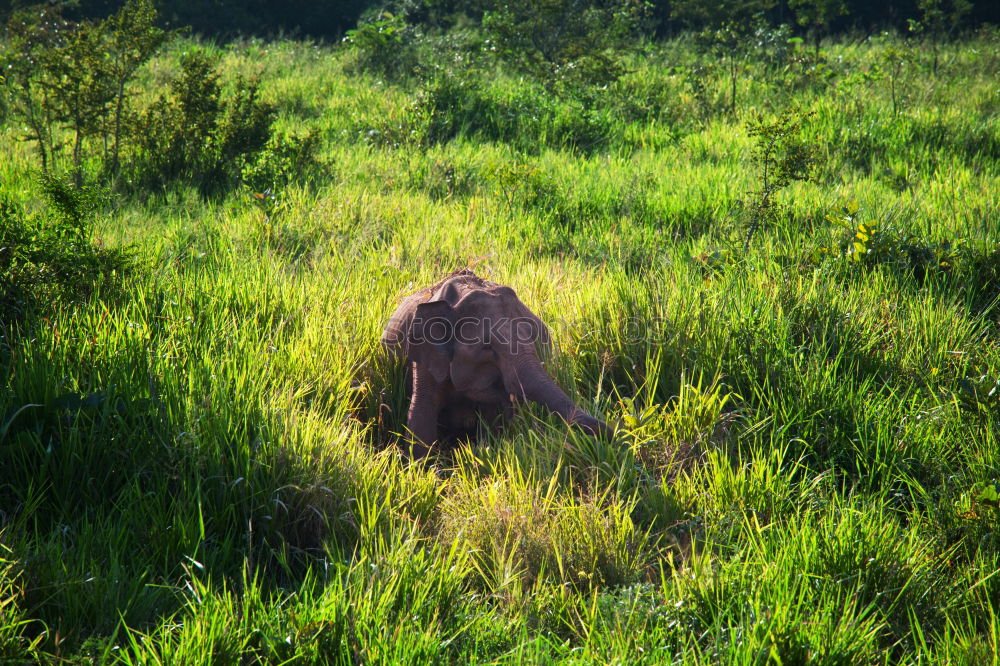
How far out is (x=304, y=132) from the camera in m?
8.23

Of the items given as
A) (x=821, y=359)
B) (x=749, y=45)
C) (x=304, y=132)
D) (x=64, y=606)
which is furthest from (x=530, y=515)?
(x=749, y=45)

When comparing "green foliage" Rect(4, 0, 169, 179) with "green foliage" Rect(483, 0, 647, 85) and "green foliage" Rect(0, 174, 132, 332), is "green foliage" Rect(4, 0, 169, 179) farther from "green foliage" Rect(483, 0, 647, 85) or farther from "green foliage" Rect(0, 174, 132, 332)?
"green foliage" Rect(483, 0, 647, 85)

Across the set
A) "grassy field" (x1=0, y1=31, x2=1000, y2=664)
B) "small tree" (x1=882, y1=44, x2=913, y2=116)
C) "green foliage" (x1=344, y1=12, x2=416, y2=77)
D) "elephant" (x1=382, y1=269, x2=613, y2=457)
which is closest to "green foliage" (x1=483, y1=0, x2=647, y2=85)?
"green foliage" (x1=344, y1=12, x2=416, y2=77)

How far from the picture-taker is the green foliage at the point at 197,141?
6828 millimetres

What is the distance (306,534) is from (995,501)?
247 cm

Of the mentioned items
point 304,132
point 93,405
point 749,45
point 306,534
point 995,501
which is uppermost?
point 749,45

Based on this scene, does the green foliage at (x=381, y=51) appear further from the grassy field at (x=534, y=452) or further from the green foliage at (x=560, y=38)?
the grassy field at (x=534, y=452)

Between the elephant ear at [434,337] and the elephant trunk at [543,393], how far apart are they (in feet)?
0.98

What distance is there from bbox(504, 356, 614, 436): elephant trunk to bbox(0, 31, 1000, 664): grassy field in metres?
0.08

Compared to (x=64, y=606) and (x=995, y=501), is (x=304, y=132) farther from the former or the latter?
(x=995, y=501)

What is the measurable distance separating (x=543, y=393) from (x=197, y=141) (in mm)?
5048

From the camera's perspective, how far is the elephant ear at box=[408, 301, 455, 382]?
134 inches

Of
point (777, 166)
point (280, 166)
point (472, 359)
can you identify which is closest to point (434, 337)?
point (472, 359)

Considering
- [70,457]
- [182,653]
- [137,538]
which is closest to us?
[182,653]
